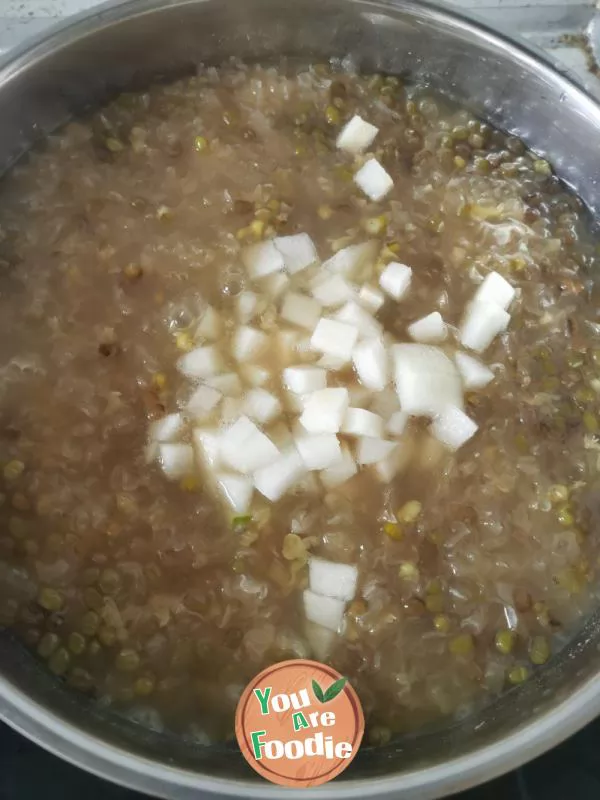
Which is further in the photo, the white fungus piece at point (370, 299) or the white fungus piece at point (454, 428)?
the white fungus piece at point (370, 299)

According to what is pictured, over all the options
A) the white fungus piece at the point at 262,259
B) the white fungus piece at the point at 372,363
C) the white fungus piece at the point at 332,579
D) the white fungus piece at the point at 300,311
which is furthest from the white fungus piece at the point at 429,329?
the white fungus piece at the point at 332,579

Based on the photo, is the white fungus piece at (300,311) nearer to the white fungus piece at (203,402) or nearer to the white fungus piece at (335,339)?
the white fungus piece at (335,339)

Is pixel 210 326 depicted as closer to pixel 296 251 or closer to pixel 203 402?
pixel 203 402

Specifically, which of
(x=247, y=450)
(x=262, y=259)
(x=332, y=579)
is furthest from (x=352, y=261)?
(x=332, y=579)

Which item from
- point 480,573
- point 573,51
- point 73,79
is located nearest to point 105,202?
point 73,79

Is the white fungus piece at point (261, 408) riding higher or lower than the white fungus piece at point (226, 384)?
lower

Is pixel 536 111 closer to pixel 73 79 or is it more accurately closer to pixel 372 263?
pixel 372 263

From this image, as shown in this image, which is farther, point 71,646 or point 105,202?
point 105,202
